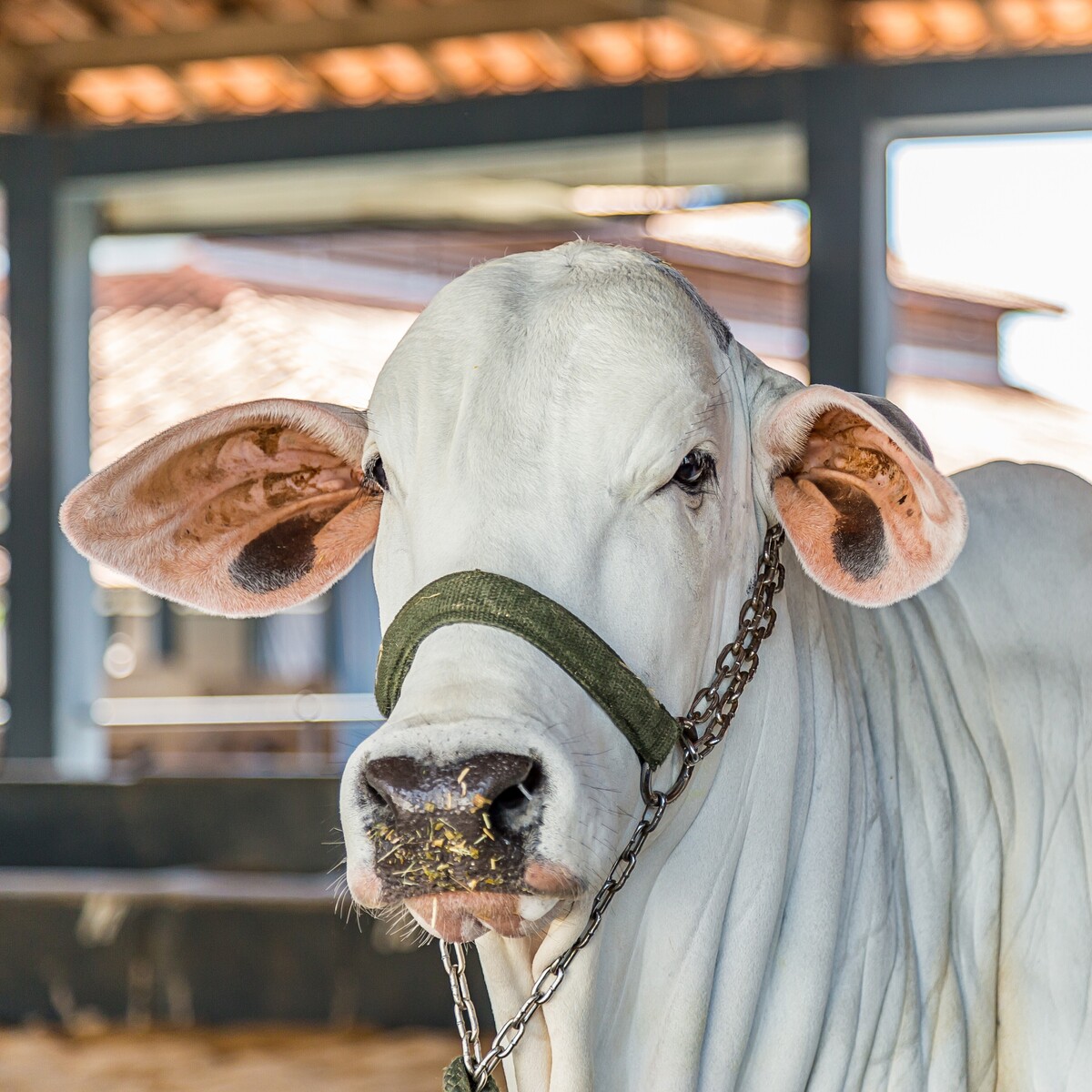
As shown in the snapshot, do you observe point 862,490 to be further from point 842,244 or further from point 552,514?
point 842,244

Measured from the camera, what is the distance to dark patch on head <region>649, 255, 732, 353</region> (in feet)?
5.76

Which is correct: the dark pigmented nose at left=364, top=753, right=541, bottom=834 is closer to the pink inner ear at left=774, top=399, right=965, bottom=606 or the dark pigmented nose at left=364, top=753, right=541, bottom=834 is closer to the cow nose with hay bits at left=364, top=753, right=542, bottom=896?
the cow nose with hay bits at left=364, top=753, right=542, bottom=896

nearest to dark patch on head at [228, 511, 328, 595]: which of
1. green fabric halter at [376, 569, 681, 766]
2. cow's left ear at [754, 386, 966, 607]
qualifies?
green fabric halter at [376, 569, 681, 766]

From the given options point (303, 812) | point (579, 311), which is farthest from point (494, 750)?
point (303, 812)

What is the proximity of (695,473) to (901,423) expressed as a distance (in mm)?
224

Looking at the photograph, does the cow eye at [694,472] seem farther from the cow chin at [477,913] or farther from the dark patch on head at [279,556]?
the dark patch on head at [279,556]

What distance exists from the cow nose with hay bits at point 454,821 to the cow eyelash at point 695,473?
419 millimetres

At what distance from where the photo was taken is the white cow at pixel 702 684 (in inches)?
56.8

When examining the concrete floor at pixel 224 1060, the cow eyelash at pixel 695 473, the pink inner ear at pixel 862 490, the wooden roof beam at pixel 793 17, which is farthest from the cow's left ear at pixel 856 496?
the wooden roof beam at pixel 793 17

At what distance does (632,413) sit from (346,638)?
10.4 m

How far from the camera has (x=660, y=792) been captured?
159 cm

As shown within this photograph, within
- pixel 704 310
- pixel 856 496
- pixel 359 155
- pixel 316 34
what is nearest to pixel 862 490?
pixel 856 496

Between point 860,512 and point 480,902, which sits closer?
point 480,902

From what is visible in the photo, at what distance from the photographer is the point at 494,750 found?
4.26ft
